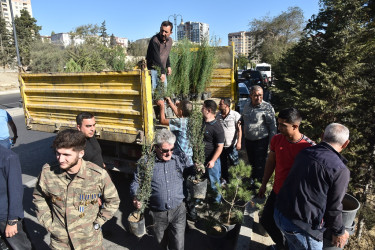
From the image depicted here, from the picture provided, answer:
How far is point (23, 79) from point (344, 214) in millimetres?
5100

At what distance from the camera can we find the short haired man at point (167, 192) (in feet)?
7.37

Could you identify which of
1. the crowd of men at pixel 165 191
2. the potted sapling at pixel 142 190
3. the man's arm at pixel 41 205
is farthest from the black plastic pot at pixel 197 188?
the man's arm at pixel 41 205

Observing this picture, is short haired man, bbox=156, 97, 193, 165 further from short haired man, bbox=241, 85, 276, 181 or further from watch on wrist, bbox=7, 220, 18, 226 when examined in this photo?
watch on wrist, bbox=7, 220, 18, 226

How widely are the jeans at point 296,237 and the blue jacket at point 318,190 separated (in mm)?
52

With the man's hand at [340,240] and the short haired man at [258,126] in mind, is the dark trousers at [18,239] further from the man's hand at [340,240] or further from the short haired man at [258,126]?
the short haired man at [258,126]

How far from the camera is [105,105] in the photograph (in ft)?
11.4

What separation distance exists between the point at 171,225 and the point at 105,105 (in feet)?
6.54

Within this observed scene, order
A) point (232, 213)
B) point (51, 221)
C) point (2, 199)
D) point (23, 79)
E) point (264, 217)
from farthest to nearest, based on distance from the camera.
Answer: point (23, 79) < point (232, 213) < point (264, 217) < point (2, 199) < point (51, 221)

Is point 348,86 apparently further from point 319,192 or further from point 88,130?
point 88,130

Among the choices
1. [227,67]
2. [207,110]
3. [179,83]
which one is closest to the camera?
[207,110]

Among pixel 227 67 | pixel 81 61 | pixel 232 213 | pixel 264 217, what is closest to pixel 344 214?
pixel 264 217

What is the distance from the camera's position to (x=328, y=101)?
392 centimetres

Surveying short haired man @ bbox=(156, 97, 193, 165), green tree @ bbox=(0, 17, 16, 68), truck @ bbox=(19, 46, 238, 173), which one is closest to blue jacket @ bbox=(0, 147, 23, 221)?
truck @ bbox=(19, 46, 238, 173)

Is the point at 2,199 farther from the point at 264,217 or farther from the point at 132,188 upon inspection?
the point at 264,217
